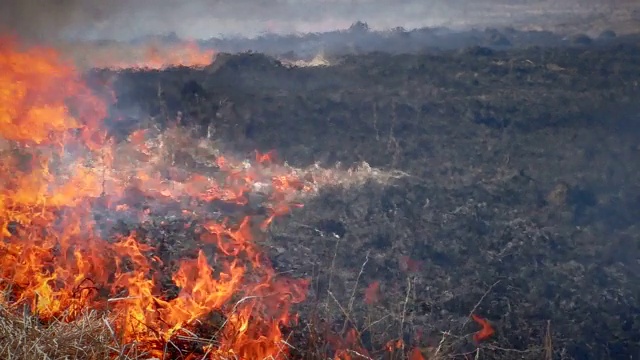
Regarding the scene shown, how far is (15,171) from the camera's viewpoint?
746 centimetres

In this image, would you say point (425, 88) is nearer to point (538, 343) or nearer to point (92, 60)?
point (92, 60)

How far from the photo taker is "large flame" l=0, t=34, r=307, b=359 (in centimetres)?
405

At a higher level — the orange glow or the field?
the field

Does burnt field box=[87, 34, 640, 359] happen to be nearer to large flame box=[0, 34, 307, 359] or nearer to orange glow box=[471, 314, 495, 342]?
orange glow box=[471, 314, 495, 342]

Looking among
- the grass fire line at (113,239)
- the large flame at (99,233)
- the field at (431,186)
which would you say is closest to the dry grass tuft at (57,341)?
the grass fire line at (113,239)

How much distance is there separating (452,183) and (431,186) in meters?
0.34

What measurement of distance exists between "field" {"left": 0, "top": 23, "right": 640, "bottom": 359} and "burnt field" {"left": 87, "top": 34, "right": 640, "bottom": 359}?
0.02 m

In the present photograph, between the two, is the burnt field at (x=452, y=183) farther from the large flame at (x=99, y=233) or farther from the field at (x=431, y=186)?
the large flame at (x=99, y=233)

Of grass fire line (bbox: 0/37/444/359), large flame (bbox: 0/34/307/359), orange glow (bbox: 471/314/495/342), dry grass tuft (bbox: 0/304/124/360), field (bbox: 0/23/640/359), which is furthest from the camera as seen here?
field (bbox: 0/23/640/359)

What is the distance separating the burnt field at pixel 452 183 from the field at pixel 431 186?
24 millimetres

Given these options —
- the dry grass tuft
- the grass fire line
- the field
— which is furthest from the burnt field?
the dry grass tuft

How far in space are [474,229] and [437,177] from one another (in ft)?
5.16

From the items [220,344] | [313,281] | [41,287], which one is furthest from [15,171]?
[220,344]

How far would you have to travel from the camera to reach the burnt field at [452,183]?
475 cm
